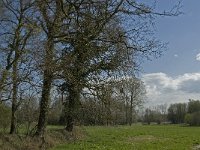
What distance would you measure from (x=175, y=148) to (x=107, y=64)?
54.3 feet

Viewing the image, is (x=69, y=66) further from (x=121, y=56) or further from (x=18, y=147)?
(x=18, y=147)

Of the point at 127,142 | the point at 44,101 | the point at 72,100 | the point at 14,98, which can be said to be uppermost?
the point at 14,98

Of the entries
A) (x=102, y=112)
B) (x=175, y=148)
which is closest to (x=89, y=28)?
(x=102, y=112)

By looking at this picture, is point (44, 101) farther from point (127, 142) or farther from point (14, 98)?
point (127, 142)

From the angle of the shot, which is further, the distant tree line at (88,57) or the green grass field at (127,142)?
the green grass field at (127,142)

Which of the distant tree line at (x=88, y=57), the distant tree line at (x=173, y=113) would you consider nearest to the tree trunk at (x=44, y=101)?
the distant tree line at (x=88, y=57)

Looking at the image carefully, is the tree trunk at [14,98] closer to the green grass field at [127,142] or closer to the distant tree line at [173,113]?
the green grass field at [127,142]

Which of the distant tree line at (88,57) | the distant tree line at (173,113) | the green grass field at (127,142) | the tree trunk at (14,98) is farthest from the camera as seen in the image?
the distant tree line at (173,113)

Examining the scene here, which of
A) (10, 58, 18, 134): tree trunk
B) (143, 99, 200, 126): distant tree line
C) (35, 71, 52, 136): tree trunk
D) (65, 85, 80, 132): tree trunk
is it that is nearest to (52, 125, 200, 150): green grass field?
(35, 71, 52, 136): tree trunk

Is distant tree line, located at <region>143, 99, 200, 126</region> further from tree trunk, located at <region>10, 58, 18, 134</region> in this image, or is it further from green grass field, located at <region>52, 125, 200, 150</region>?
tree trunk, located at <region>10, 58, 18, 134</region>

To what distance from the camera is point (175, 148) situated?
2631 centimetres

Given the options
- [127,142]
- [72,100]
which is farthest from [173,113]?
[72,100]

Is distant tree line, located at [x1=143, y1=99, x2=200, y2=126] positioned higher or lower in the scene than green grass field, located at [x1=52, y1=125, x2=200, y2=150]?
higher

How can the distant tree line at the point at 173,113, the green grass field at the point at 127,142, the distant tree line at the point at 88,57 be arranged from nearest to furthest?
the distant tree line at the point at 88,57, the green grass field at the point at 127,142, the distant tree line at the point at 173,113
